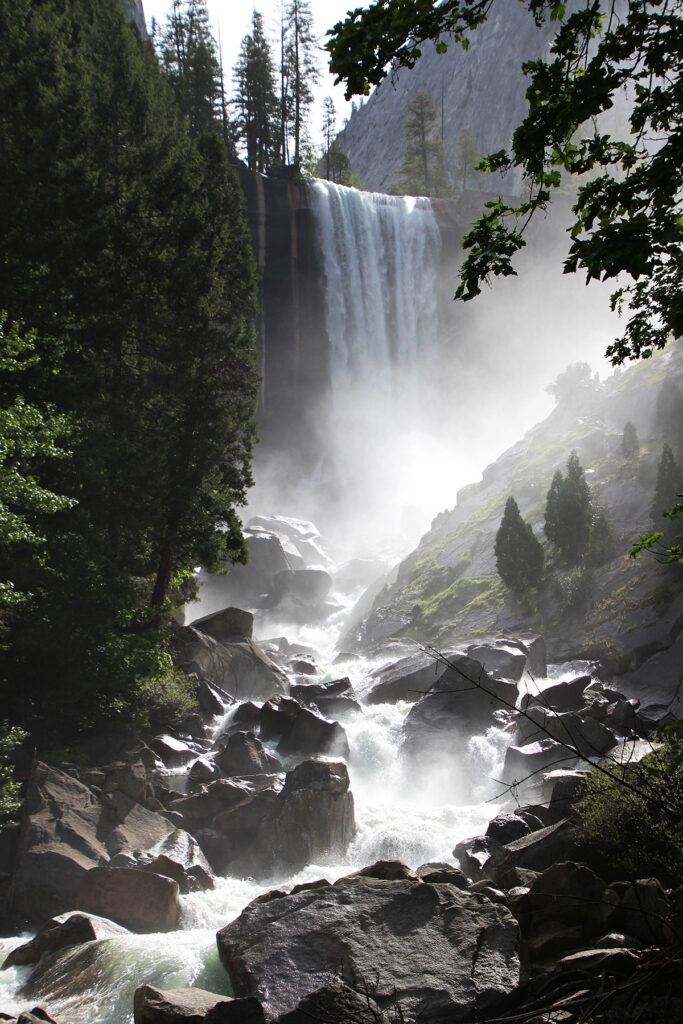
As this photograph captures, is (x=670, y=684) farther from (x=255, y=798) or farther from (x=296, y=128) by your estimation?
(x=296, y=128)

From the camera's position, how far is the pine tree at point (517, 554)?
1580 inches

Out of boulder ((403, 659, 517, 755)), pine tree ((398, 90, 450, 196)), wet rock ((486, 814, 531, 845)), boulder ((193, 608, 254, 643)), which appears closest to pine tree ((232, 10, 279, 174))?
pine tree ((398, 90, 450, 196))

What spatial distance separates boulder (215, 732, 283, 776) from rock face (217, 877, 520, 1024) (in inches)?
419

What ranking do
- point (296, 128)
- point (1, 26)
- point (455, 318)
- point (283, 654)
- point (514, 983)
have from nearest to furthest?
point (514, 983), point (1, 26), point (283, 654), point (296, 128), point (455, 318)

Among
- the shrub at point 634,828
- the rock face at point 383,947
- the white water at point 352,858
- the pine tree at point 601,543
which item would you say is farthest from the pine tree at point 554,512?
the rock face at point 383,947

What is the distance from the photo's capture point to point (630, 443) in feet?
146

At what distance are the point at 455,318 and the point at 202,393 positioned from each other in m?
56.1

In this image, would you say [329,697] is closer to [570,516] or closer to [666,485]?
[570,516]

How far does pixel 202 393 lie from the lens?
22.2 metres

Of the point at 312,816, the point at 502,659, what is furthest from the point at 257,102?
the point at 312,816

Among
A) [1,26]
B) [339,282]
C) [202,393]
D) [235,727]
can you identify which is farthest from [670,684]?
[339,282]

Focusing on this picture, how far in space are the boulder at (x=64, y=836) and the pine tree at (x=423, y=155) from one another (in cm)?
7795

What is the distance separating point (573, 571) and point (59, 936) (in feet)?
109

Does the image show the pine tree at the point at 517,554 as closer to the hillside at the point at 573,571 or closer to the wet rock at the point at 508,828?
the hillside at the point at 573,571
